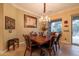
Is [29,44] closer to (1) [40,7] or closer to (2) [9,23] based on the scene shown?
(2) [9,23]

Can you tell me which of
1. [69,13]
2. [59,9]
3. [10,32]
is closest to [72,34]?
[69,13]

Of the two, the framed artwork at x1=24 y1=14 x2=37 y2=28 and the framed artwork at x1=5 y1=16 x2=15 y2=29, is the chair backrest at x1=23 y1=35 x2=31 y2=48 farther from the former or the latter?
the framed artwork at x1=5 y1=16 x2=15 y2=29

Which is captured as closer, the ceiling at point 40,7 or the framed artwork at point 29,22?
the ceiling at point 40,7

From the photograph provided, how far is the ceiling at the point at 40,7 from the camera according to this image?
2.42m

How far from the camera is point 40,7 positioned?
98.3 inches

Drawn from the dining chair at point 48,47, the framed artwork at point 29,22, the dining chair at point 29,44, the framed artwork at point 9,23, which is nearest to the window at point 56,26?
the dining chair at point 48,47

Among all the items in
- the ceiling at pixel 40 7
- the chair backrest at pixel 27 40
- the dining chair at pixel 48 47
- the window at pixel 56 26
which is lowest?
the dining chair at pixel 48 47

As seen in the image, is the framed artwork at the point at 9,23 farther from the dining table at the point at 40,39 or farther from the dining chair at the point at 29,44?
the dining table at the point at 40,39

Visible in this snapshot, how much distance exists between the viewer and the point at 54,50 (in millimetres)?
2510

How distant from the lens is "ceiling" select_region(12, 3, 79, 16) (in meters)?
2.42

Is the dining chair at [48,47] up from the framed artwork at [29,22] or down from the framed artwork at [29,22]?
down

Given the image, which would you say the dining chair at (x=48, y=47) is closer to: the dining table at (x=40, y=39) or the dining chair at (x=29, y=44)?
the dining table at (x=40, y=39)

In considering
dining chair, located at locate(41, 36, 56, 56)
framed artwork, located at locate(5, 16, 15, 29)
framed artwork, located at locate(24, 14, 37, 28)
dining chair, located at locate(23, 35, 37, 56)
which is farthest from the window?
framed artwork, located at locate(5, 16, 15, 29)

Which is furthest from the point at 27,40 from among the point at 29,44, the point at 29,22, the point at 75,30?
the point at 75,30
